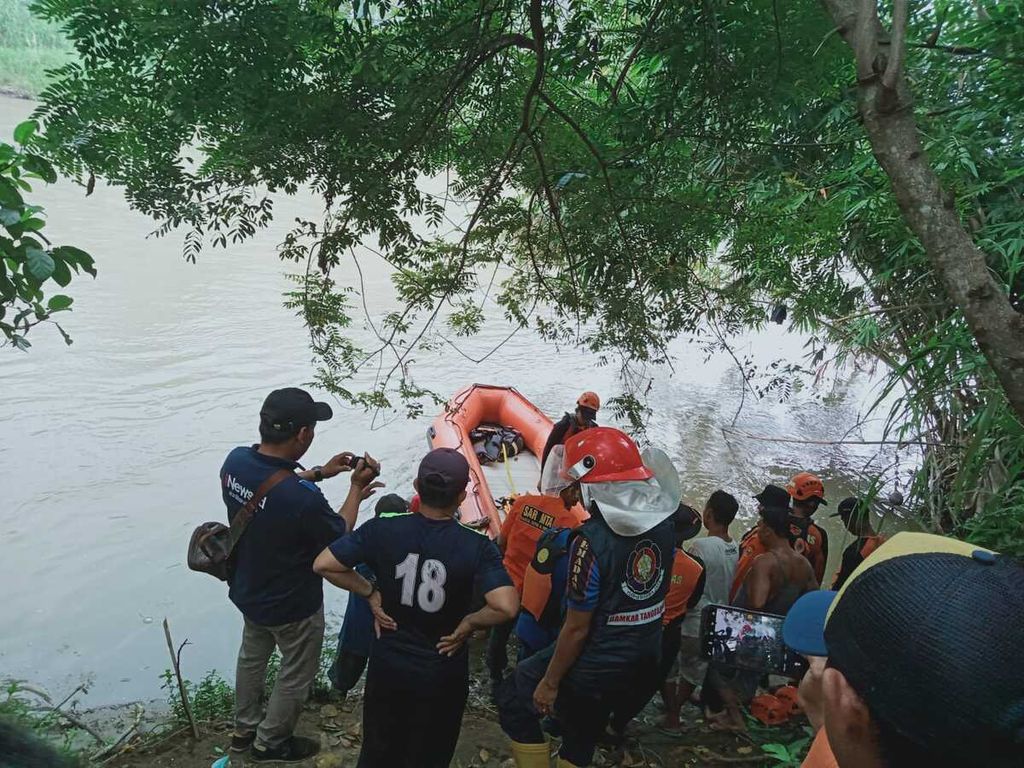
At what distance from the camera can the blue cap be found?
1068 mm

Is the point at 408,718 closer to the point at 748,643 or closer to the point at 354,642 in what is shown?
the point at 354,642

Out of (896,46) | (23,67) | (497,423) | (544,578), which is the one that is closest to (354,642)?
(544,578)

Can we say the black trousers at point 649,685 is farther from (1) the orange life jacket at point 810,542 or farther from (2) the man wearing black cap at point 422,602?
(1) the orange life jacket at point 810,542

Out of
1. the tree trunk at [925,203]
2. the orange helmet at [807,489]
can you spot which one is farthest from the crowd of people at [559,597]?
the tree trunk at [925,203]

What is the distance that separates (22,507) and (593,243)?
6.74 m

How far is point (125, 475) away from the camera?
768cm

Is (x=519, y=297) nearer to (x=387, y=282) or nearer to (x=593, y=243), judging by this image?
(x=593, y=243)

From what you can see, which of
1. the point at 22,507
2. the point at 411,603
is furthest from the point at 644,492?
the point at 22,507

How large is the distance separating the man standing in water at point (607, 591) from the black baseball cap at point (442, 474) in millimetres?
408

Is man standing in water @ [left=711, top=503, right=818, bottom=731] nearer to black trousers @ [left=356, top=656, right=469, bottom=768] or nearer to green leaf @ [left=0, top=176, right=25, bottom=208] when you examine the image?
black trousers @ [left=356, top=656, right=469, bottom=768]

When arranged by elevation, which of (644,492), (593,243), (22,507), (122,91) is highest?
(122,91)

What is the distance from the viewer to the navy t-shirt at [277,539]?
2.45 metres

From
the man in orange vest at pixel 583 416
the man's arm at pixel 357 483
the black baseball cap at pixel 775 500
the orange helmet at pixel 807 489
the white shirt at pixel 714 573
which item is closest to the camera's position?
the man's arm at pixel 357 483

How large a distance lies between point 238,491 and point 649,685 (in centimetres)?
170
